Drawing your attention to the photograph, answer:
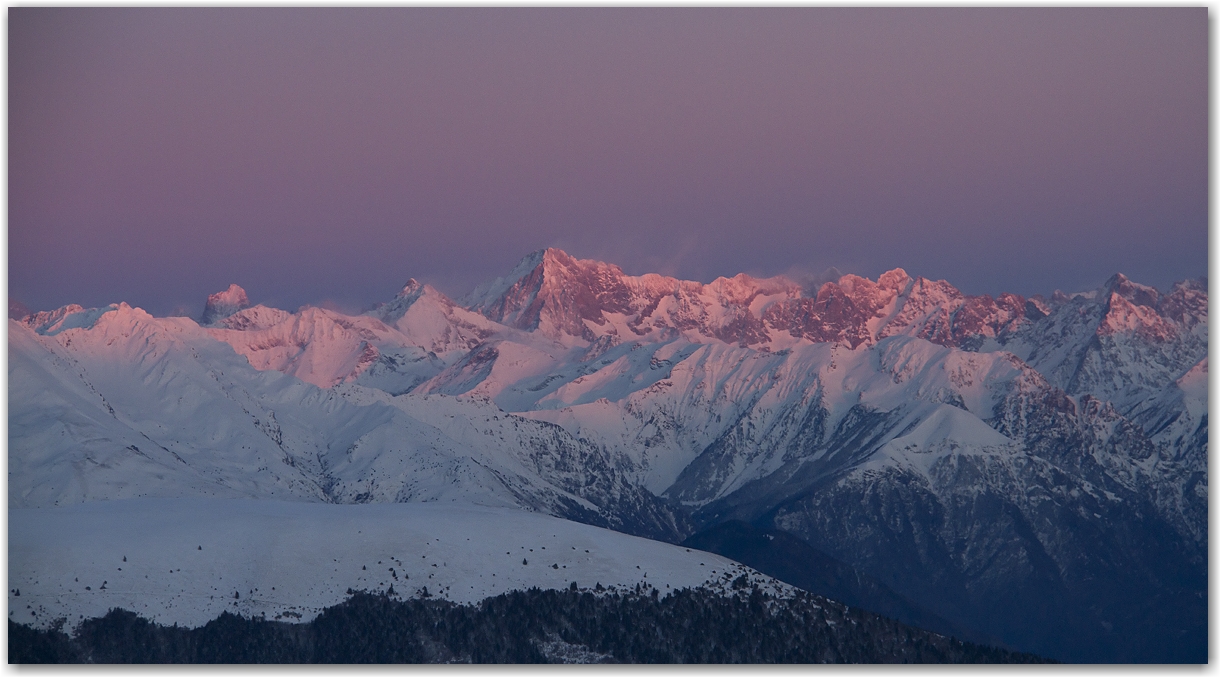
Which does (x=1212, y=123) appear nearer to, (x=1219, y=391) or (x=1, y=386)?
(x=1219, y=391)

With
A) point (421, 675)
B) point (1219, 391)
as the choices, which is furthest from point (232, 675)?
point (1219, 391)

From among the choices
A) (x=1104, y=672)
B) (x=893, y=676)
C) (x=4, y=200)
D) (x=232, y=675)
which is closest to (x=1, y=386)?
(x=4, y=200)

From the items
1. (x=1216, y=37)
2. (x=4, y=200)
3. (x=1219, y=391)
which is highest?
(x=1216, y=37)

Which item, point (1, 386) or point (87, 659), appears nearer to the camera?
point (1, 386)

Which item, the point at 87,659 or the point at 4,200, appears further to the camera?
the point at 87,659

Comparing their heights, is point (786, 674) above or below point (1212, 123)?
below

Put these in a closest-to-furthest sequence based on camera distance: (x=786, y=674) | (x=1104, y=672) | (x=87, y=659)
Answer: (x=1104, y=672)
(x=786, y=674)
(x=87, y=659)

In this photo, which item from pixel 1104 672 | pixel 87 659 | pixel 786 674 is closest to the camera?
pixel 1104 672

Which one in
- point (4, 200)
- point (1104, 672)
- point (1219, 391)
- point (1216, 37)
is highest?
point (1216, 37)

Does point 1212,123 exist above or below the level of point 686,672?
above

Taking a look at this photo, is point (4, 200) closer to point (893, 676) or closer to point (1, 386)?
point (1, 386)
